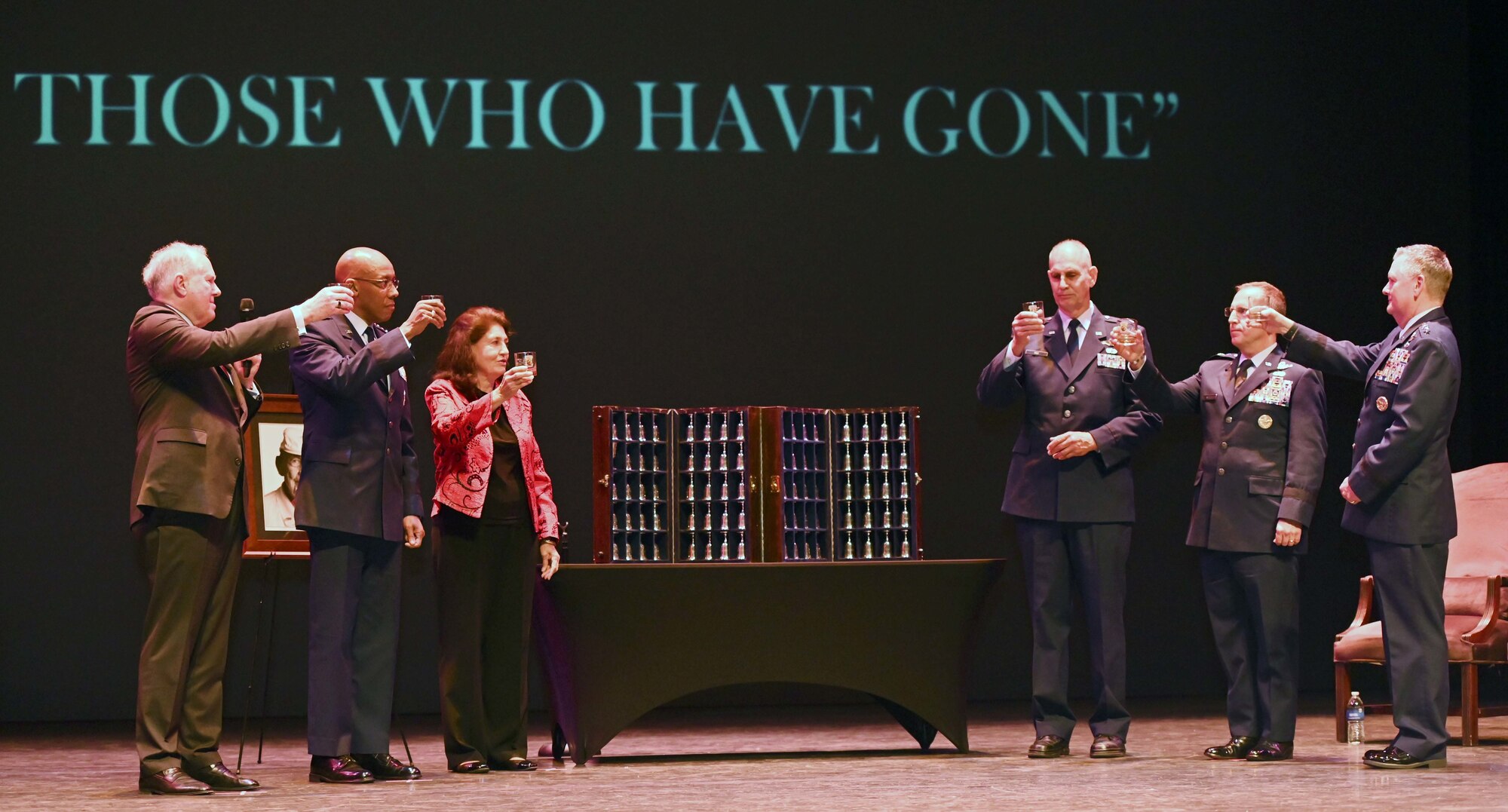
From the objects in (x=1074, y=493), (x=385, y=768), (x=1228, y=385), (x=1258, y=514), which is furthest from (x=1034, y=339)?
(x=385, y=768)

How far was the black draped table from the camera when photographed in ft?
15.9

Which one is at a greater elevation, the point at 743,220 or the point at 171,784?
the point at 743,220

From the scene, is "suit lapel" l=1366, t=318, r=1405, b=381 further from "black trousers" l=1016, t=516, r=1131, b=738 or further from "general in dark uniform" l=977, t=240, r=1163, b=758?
"black trousers" l=1016, t=516, r=1131, b=738

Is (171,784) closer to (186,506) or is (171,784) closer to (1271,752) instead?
(186,506)

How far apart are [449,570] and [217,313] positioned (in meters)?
2.40

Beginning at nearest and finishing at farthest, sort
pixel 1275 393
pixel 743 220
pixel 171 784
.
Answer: pixel 171 784 → pixel 1275 393 → pixel 743 220

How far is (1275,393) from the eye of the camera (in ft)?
16.1

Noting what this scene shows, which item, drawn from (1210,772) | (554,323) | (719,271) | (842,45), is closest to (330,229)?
(554,323)

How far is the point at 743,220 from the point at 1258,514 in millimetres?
2966

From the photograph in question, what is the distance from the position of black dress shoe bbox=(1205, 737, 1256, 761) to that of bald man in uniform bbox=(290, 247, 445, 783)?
251 cm

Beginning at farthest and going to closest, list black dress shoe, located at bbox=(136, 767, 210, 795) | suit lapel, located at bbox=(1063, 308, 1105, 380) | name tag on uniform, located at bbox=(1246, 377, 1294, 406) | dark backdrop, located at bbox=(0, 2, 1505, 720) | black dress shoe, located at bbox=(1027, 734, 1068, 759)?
dark backdrop, located at bbox=(0, 2, 1505, 720) → suit lapel, located at bbox=(1063, 308, 1105, 380) → black dress shoe, located at bbox=(1027, 734, 1068, 759) → name tag on uniform, located at bbox=(1246, 377, 1294, 406) → black dress shoe, located at bbox=(136, 767, 210, 795)

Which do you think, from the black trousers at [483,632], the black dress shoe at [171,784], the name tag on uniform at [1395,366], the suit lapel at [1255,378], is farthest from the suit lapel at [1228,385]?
the black dress shoe at [171,784]

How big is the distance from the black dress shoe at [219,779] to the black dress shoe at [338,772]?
219 millimetres

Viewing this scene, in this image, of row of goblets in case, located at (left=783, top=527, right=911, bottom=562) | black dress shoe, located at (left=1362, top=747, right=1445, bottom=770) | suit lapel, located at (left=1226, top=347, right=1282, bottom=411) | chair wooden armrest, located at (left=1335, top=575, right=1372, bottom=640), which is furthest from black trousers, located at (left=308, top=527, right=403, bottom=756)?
chair wooden armrest, located at (left=1335, top=575, right=1372, bottom=640)
